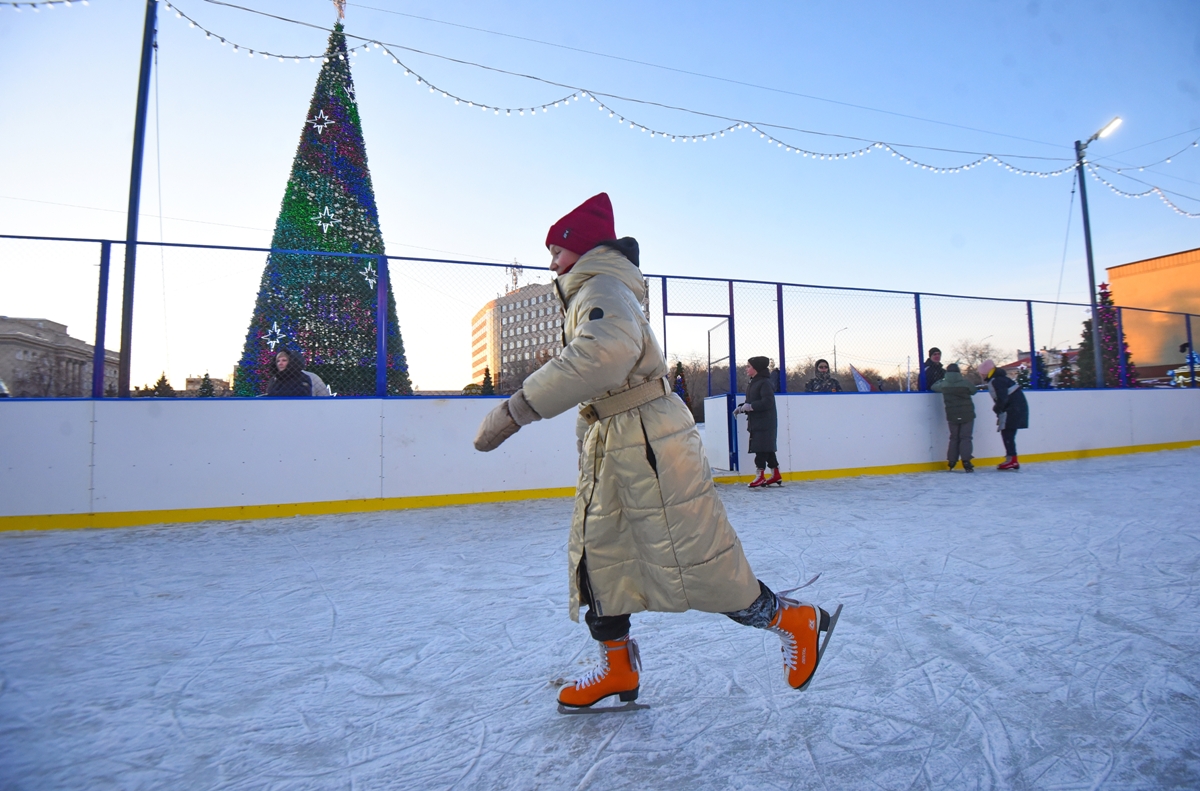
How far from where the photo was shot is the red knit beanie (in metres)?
1.61

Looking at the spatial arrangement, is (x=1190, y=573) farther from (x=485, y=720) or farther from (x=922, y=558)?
(x=485, y=720)

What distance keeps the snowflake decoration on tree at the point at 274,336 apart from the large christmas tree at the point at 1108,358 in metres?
11.6

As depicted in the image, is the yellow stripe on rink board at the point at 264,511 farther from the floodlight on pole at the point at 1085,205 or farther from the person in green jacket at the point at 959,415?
the floodlight on pole at the point at 1085,205

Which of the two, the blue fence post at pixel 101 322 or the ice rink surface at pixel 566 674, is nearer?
the ice rink surface at pixel 566 674

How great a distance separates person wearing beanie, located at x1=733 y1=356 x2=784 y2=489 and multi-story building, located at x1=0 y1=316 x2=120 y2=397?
5931mm

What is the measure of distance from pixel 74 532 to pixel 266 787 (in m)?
4.68

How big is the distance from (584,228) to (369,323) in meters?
4.78

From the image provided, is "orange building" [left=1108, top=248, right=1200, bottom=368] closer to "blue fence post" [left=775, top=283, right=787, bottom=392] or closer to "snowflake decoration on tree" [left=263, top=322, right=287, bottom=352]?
"blue fence post" [left=775, top=283, right=787, bottom=392]

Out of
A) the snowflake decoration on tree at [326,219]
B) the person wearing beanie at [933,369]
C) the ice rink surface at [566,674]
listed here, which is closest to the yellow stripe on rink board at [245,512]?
the ice rink surface at [566,674]

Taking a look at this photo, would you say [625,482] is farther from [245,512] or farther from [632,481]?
[245,512]

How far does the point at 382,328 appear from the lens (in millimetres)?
5648

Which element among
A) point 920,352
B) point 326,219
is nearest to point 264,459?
point 326,219

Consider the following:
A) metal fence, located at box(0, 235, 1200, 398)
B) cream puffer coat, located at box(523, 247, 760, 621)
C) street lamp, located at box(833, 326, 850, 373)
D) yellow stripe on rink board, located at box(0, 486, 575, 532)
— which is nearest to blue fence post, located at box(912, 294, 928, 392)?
metal fence, located at box(0, 235, 1200, 398)

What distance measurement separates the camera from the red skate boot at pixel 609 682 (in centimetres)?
161
